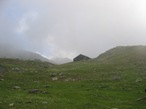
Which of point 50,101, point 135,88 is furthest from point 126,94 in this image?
point 50,101

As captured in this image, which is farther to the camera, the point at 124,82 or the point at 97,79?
the point at 97,79

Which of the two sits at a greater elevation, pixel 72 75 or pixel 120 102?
pixel 72 75

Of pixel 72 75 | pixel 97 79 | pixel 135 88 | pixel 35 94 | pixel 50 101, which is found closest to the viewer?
pixel 50 101

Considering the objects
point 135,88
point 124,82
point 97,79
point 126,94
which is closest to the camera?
point 126,94

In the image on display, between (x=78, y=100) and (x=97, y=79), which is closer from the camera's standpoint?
(x=78, y=100)

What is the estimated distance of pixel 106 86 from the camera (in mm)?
68000

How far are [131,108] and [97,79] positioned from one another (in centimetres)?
3610

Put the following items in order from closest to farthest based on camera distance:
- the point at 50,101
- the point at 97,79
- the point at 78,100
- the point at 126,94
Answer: the point at 50,101, the point at 78,100, the point at 126,94, the point at 97,79

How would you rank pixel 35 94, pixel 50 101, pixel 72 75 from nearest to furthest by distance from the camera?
pixel 50 101 → pixel 35 94 → pixel 72 75

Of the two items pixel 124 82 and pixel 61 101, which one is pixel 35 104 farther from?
pixel 124 82

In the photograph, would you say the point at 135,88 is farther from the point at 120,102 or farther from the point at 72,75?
the point at 72,75

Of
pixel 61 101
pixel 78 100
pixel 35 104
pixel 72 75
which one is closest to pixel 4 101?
pixel 35 104

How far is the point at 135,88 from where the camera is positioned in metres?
65.8

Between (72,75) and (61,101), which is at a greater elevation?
(72,75)
